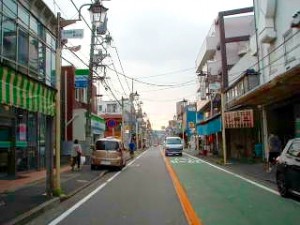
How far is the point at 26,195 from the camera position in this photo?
615 inches

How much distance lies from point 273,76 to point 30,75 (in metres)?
15.4

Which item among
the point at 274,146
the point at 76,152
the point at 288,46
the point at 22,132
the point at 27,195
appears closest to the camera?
the point at 27,195

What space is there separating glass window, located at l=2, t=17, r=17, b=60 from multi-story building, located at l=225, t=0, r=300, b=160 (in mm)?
10447

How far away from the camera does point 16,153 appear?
23750mm

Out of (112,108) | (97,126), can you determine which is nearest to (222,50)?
(97,126)

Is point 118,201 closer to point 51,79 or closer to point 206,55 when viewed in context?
point 51,79

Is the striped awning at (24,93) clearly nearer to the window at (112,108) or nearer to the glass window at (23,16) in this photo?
the glass window at (23,16)

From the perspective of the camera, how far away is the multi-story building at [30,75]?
16.1 m

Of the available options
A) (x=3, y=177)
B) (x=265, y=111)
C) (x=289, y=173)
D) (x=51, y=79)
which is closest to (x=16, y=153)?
(x=3, y=177)

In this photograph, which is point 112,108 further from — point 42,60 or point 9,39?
point 9,39

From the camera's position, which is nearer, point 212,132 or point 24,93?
point 24,93

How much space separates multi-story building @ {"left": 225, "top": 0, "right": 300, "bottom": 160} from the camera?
24812 mm

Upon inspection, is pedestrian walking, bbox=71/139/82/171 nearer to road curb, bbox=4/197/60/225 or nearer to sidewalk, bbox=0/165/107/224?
sidewalk, bbox=0/165/107/224

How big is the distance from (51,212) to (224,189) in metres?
7.10
